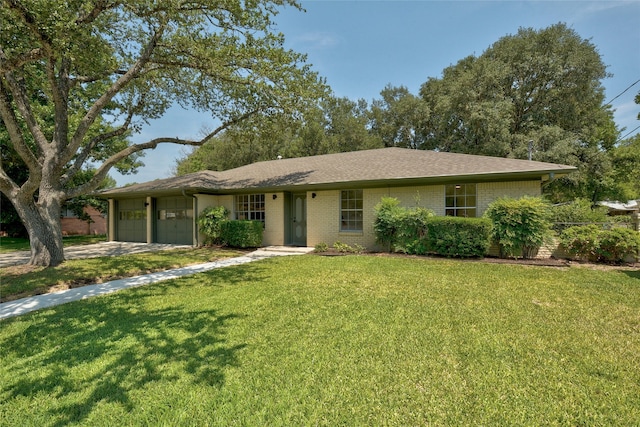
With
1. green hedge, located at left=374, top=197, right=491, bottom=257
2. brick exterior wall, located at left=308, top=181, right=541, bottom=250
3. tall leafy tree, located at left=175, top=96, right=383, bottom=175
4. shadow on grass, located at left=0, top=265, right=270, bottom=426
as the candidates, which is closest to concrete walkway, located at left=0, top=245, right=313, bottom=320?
shadow on grass, located at left=0, top=265, right=270, bottom=426

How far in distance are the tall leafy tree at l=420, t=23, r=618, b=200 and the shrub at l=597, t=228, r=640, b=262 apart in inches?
468

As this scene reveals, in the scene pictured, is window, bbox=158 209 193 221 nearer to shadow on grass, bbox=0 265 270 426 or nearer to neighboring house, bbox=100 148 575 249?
neighboring house, bbox=100 148 575 249

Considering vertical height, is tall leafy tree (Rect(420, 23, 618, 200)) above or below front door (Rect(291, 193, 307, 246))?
above

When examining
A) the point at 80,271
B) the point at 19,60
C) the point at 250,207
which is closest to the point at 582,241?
the point at 250,207

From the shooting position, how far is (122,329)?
3900 millimetres

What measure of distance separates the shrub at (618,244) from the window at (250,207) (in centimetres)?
1141

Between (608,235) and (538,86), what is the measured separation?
55.7ft

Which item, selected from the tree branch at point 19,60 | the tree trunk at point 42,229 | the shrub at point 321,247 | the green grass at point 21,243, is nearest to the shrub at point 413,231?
the shrub at point 321,247

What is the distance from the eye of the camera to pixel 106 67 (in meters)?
9.27

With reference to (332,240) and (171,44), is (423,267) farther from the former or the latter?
(171,44)

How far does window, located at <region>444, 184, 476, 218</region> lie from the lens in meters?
9.98

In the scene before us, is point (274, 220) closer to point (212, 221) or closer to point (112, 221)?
point (212, 221)

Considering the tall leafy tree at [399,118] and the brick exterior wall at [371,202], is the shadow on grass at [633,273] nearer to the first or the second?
the brick exterior wall at [371,202]

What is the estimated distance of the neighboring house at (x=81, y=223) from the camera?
23.3 meters
